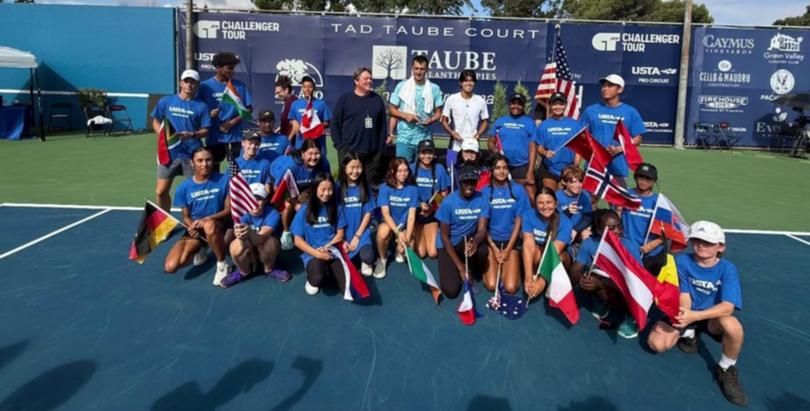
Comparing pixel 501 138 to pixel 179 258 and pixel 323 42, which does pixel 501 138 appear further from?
pixel 323 42

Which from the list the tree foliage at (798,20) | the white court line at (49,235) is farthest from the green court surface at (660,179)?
the tree foliage at (798,20)

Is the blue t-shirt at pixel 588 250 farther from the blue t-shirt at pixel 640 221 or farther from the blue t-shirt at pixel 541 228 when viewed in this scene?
the blue t-shirt at pixel 640 221

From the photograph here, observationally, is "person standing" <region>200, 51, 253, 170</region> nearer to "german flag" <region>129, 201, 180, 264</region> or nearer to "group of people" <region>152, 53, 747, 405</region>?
"group of people" <region>152, 53, 747, 405</region>

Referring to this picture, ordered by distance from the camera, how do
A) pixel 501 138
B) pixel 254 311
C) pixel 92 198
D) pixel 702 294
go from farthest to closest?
pixel 92 198 → pixel 501 138 → pixel 254 311 → pixel 702 294

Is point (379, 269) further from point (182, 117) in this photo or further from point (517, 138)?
point (182, 117)

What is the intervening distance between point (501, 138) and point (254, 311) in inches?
143

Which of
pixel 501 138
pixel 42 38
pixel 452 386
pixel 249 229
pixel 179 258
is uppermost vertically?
pixel 42 38

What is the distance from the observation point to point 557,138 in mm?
6008

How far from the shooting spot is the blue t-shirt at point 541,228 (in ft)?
15.4

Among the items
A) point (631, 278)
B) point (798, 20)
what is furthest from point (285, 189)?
point (798, 20)

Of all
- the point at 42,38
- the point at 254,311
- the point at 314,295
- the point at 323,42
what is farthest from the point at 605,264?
the point at 42,38

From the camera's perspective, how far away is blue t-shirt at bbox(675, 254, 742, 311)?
11.7 feet

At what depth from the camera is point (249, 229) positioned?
4949 mm

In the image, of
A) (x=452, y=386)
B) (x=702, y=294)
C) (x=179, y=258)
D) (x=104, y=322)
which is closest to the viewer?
(x=452, y=386)
